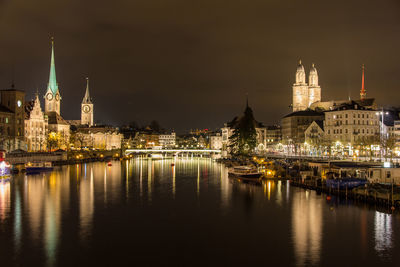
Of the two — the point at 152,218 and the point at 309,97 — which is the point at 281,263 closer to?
the point at 152,218

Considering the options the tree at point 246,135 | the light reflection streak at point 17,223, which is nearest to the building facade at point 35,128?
the tree at point 246,135

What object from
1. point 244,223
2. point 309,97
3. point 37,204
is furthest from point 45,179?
point 309,97

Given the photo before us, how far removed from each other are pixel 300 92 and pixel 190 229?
138m

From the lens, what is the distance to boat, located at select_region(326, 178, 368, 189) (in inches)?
1706

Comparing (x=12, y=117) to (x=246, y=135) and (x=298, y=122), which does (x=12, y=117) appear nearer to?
(x=246, y=135)

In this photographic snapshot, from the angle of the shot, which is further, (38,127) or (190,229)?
(38,127)

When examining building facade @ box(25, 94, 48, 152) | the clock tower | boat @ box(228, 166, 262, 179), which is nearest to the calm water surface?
boat @ box(228, 166, 262, 179)

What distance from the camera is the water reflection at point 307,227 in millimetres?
25062

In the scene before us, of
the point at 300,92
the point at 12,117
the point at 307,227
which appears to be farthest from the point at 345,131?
the point at 300,92

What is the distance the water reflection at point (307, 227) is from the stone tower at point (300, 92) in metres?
122

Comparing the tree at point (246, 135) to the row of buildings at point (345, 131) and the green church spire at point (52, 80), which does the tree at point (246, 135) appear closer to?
the row of buildings at point (345, 131)

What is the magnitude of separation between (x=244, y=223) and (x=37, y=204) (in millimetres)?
18927

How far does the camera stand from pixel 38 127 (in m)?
103

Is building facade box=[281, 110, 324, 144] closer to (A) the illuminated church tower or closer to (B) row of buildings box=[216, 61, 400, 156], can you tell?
(B) row of buildings box=[216, 61, 400, 156]
